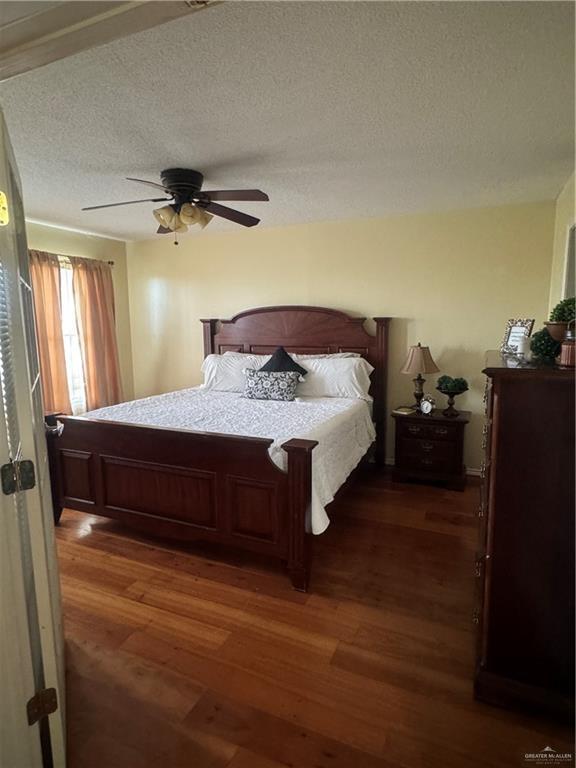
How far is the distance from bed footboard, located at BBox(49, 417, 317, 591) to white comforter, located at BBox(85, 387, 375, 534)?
121mm

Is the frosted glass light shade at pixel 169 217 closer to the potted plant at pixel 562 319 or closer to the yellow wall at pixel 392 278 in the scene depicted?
the yellow wall at pixel 392 278

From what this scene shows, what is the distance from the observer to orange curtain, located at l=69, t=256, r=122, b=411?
4.46 metres

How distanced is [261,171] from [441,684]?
9.56 feet

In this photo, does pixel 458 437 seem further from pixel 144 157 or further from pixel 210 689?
pixel 144 157

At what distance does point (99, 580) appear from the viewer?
2365 millimetres

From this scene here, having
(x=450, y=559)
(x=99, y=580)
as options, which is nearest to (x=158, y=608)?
(x=99, y=580)

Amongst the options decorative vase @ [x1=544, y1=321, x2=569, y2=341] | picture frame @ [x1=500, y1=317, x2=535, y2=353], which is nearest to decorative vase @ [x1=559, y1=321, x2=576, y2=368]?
decorative vase @ [x1=544, y1=321, x2=569, y2=341]

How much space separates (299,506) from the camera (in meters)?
2.22

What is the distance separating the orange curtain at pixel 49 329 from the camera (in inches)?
157

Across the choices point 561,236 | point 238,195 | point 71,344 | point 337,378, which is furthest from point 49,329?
point 561,236

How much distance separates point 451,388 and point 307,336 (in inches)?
57.9

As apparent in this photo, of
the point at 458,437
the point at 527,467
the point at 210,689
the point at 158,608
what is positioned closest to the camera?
the point at 527,467

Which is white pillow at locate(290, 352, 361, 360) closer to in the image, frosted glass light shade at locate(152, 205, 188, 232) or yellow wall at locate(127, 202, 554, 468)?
yellow wall at locate(127, 202, 554, 468)

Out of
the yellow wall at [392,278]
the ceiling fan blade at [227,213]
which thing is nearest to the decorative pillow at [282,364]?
the yellow wall at [392,278]
